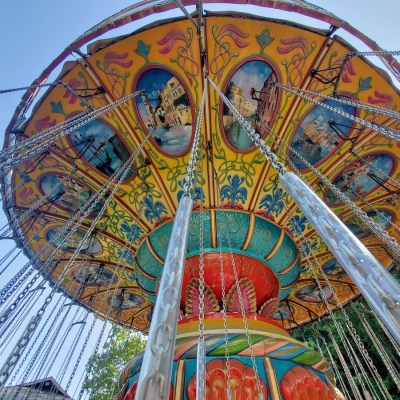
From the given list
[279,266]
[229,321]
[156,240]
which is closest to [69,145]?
[156,240]

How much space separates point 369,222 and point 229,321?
2461 millimetres

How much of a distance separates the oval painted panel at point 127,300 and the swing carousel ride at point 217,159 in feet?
5.43

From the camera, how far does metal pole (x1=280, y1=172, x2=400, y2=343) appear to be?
3.12 ft

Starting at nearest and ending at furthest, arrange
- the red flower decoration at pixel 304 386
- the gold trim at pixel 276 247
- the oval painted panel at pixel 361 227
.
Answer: the red flower decoration at pixel 304 386 < the gold trim at pixel 276 247 < the oval painted panel at pixel 361 227

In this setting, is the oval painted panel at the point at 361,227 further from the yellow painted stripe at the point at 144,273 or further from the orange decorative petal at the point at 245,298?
the yellow painted stripe at the point at 144,273

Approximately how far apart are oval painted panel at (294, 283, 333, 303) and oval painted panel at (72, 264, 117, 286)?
441cm

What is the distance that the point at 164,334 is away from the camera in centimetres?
89

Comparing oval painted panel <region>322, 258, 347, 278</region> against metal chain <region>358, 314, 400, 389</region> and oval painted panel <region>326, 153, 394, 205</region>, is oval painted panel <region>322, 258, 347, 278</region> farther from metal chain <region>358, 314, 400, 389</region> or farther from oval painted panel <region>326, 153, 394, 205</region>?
oval painted panel <region>326, 153, 394, 205</region>

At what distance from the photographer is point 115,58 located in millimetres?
4309

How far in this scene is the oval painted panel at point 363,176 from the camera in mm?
5238

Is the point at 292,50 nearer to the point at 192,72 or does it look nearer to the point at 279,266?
the point at 192,72

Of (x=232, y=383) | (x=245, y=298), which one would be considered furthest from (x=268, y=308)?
(x=232, y=383)

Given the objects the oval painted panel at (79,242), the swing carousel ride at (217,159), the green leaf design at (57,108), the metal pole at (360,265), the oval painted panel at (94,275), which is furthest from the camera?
the oval painted panel at (94,275)

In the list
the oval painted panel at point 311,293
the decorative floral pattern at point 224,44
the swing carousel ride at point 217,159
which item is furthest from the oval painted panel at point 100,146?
the oval painted panel at point 311,293
